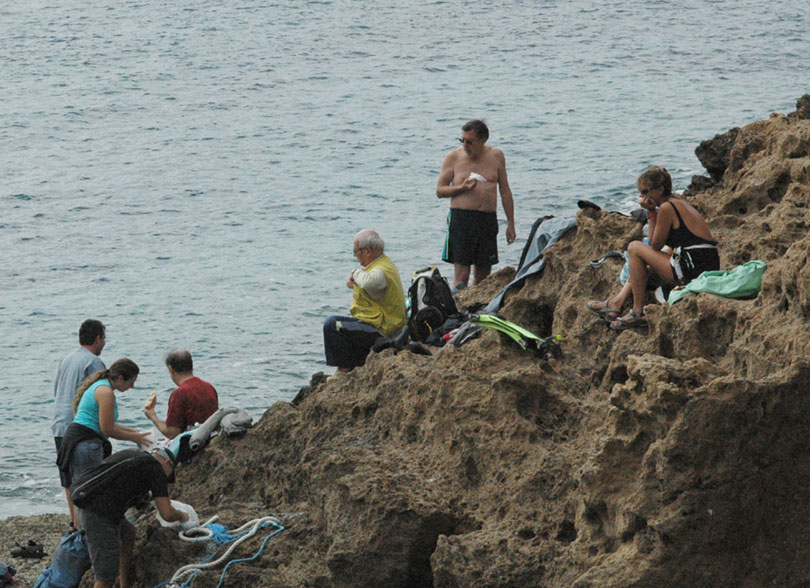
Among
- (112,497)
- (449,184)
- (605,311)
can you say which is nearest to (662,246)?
(605,311)

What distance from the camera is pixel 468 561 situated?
5797mm

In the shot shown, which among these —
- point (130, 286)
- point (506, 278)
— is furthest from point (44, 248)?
point (506, 278)

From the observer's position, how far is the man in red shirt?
8.44 meters

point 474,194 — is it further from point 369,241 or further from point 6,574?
point 6,574

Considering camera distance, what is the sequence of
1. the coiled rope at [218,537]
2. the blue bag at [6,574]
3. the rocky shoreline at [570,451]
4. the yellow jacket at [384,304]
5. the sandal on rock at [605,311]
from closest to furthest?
the rocky shoreline at [570,451]
the coiled rope at [218,537]
the sandal on rock at [605,311]
the yellow jacket at [384,304]
the blue bag at [6,574]

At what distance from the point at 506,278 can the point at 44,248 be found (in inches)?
689

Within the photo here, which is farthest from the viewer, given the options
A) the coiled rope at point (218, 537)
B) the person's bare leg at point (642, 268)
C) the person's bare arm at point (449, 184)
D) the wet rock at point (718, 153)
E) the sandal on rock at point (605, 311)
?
the wet rock at point (718, 153)

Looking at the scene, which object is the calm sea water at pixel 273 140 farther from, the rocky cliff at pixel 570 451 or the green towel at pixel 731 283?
the green towel at pixel 731 283

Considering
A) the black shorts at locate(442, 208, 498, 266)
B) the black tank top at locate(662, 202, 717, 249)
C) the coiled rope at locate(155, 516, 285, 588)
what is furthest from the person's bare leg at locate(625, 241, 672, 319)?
the black shorts at locate(442, 208, 498, 266)

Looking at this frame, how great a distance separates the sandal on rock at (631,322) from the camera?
7.03 m

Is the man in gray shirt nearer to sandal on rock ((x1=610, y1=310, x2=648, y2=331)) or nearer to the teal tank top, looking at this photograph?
the teal tank top

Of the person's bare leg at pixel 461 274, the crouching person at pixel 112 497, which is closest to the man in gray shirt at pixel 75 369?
the crouching person at pixel 112 497

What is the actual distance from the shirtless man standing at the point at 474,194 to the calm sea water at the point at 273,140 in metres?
6.01

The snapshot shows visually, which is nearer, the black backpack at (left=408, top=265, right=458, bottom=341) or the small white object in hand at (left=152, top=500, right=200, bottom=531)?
the small white object in hand at (left=152, top=500, right=200, bottom=531)
